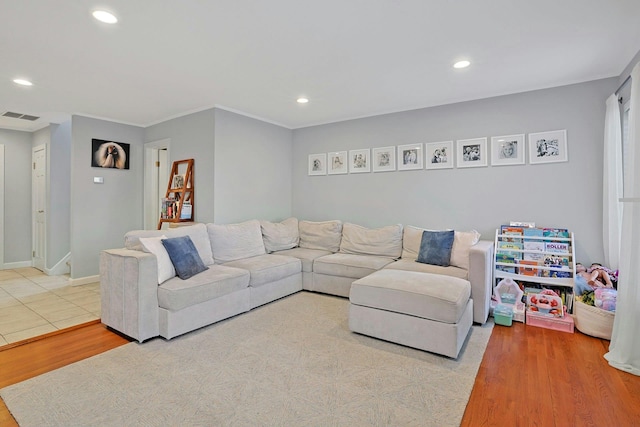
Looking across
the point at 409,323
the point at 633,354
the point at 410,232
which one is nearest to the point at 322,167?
the point at 410,232

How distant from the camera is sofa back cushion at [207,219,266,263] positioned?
3.77 meters

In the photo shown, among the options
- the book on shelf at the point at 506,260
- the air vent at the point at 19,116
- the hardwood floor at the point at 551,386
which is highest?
the air vent at the point at 19,116

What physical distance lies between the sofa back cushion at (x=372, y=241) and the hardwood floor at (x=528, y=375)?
4.88 ft

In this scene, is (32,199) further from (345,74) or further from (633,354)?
(633,354)

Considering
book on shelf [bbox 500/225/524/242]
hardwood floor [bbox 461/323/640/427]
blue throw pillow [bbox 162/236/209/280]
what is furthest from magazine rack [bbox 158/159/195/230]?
book on shelf [bbox 500/225/524/242]

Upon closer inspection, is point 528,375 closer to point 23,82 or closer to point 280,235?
point 280,235

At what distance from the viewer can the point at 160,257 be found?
9.49ft

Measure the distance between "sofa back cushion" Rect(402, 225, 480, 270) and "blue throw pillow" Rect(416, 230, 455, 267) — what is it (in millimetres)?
62

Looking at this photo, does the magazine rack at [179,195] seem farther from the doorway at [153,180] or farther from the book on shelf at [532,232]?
the book on shelf at [532,232]

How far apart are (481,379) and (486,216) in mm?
2249

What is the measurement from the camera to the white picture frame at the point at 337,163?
5027mm

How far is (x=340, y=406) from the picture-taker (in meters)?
1.86

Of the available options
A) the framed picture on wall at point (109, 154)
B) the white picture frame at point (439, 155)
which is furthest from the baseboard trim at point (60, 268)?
the white picture frame at point (439, 155)

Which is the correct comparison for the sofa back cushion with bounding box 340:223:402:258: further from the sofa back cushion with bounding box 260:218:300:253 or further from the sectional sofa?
the sofa back cushion with bounding box 260:218:300:253
